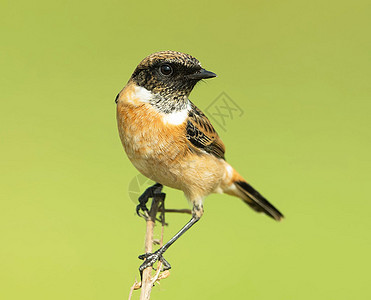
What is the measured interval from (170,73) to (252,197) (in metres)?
1.66

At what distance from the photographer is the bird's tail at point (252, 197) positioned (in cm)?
406

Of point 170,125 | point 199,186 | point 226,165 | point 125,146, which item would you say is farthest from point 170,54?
point 226,165

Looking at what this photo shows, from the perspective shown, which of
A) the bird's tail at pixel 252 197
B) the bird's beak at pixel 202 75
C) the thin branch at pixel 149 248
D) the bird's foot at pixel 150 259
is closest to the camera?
the thin branch at pixel 149 248

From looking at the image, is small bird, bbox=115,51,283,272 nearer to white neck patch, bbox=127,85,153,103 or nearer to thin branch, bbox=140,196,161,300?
white neck patch, bbox=127,85,153,103

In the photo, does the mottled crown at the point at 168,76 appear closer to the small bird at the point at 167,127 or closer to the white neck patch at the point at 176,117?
the small bird at the point at 167,127

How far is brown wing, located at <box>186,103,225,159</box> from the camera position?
3.26 metres

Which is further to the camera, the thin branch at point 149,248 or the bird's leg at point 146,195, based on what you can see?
the bird's leg at point 146,195

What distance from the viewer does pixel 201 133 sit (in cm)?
335

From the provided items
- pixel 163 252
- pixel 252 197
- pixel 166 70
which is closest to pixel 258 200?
pixel 252 197

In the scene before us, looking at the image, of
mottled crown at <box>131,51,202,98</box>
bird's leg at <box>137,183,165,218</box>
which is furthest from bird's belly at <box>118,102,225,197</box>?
bird's leg at <box>137,183,165,218</box>

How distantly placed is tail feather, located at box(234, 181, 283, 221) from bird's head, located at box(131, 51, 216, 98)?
1.35 metres

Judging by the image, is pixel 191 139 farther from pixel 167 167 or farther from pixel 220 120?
pixel 220 120

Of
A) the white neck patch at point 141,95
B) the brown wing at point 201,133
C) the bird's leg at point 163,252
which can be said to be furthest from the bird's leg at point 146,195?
the white neck patch at point 141,95

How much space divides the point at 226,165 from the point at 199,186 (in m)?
0.55
